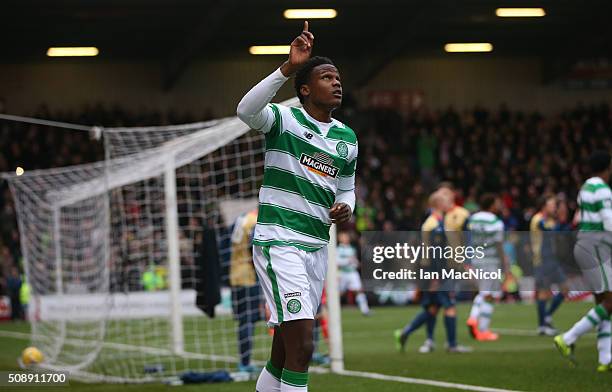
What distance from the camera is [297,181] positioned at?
255 inches

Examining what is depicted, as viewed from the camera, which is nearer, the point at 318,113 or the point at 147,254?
the point at 318,113

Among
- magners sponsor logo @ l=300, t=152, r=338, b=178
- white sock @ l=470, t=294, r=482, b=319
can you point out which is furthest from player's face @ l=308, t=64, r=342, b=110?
white sock @ l=470, t=294, r=482, b=319

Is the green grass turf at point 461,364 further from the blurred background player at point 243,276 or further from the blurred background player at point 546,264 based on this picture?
the blurred background player at point 243,276

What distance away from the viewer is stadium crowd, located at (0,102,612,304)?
97.6ft

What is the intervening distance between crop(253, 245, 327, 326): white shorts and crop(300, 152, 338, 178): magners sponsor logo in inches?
20.0

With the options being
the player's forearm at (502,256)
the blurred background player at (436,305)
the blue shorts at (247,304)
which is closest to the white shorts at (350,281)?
the blurred background player at (436,305)

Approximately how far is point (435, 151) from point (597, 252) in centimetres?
2401

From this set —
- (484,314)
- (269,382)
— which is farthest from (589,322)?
(269,382)

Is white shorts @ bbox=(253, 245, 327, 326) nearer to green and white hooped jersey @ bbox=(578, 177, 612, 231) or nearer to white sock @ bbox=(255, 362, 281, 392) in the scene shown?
white sock @ bbox=(255, 362, 281, 392)

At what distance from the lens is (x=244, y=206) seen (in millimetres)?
15250

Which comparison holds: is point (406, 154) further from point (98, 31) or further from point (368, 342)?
point (368, 342)

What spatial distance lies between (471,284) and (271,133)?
508cm

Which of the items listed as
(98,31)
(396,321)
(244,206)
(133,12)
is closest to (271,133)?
(244,206)

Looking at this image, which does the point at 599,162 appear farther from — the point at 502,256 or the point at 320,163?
the point at 320,163
